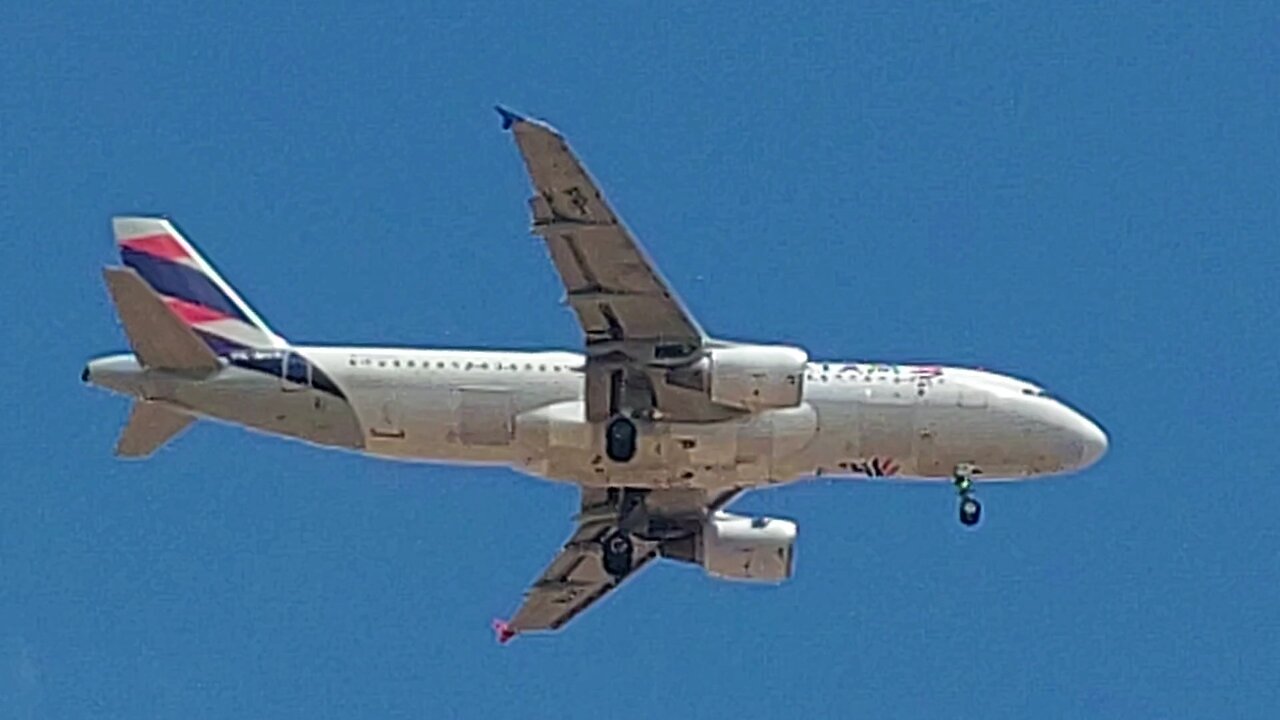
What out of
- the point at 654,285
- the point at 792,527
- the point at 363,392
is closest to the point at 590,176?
the point at 654,285

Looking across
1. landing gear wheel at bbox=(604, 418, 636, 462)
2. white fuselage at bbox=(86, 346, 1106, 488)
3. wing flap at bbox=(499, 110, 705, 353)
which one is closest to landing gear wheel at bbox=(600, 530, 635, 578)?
white fuselage at bbox=(86, 346, 1106, 488)

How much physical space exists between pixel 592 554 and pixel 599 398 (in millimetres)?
8970

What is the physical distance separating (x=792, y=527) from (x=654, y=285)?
10342mm

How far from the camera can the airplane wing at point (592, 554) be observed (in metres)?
81.9

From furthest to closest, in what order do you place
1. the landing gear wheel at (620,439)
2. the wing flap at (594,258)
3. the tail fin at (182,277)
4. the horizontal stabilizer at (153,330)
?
1. the tail fin at (182,277)
2. the landing gear wheel at (620,439)
3. the horizontal stabilizer at (153,330)
4. the wing flap at (594,258)

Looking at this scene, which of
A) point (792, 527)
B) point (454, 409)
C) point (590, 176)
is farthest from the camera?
point (792, 527)

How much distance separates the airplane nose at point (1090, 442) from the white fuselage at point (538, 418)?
2.36m

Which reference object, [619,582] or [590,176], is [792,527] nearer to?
[619,582]

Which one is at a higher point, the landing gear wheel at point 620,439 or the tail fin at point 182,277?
the tail fin at point 182,277

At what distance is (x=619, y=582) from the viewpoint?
84.3 metres

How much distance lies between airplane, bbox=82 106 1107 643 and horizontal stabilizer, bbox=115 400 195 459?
1.2 inches

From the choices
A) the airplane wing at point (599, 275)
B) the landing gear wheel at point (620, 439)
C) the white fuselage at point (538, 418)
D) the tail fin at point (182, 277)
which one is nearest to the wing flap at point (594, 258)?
the airplane wing at point (599, 275)

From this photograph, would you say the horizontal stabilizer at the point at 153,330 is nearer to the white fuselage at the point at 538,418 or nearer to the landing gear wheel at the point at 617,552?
the white fuselage at the point at 538,418

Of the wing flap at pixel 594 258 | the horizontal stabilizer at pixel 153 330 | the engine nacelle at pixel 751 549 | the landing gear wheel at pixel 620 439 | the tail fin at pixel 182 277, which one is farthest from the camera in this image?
the engine nacelle at pixel 751 549
